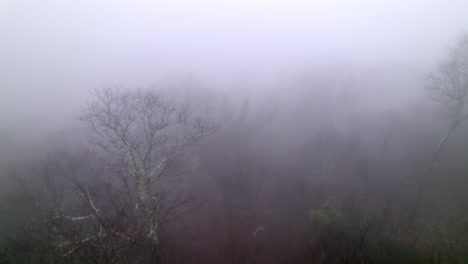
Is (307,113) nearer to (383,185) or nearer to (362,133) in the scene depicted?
(362,133)

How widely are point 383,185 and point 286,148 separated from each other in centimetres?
916

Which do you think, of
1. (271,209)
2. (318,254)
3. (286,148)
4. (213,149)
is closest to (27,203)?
(213,149)

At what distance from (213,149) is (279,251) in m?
11.1

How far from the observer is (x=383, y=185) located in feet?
65.2

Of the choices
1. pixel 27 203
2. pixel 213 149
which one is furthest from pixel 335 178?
pixel 27 203

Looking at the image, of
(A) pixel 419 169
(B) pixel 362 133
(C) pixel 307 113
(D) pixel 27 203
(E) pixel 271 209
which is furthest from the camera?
(C) pixel 307 113

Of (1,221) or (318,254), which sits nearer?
(318,254)

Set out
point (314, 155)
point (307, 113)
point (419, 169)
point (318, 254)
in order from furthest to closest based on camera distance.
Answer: point (307, 113), point (314, 155), point (419, 169), point (318, 254)

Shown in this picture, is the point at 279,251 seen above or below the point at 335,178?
below

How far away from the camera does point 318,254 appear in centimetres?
1060

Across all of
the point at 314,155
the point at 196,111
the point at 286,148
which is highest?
the point at 196,111

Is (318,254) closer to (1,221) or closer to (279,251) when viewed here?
(279,251)

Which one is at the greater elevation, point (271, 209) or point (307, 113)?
point (307, 113)

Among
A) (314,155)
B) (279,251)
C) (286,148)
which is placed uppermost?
(286,148)
